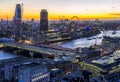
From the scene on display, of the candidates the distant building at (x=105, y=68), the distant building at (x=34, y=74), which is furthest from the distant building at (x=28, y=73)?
the distant building at (x=105, y=68)

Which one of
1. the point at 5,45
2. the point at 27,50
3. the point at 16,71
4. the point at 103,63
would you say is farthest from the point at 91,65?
the point at 5,45

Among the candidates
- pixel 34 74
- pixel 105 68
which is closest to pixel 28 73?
pixel 34 74

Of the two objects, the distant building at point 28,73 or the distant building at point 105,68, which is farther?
the distant building at point 105,68

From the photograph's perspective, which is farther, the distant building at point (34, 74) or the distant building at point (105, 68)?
the distant building at point (105, 68)

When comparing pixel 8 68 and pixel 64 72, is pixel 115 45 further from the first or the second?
pixel 8 68

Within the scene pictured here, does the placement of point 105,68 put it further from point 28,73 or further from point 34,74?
point 28,73

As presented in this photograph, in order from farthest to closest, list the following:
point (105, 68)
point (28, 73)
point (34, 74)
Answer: point (105, 68) < point (34, 74) < point (28, 73)

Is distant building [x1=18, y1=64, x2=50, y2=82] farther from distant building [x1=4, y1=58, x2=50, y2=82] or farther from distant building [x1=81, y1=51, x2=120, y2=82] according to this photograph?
distant building [x1=81, y1=51, x2=120, y2=82]

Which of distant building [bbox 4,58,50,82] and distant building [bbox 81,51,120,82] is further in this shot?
distant building [bbox 81,51,120,82]

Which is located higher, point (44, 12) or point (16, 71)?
point (44, 12)

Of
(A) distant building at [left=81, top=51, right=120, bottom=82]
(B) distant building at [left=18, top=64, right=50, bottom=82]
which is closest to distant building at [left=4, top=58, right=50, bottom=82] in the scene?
(B) distant building at [left=18, top=64, right=50, bottom=82]

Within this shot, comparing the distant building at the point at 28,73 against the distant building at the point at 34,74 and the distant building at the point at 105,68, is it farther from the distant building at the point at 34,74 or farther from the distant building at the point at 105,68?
the distant building at the point at 105,68
